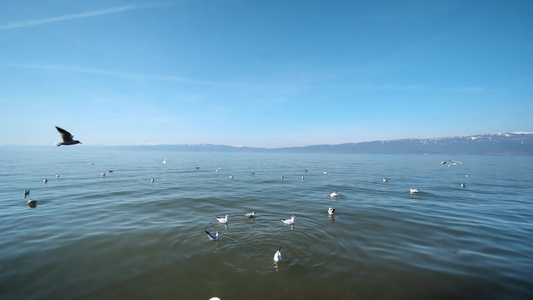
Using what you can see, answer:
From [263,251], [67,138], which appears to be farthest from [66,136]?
[263,251]

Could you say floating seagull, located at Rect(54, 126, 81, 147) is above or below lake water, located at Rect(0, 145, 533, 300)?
above

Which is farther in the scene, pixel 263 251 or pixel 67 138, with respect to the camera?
pixel 263 251

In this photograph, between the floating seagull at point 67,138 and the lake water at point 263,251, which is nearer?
the lake water at point 263,251

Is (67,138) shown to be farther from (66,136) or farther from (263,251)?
(263,251)

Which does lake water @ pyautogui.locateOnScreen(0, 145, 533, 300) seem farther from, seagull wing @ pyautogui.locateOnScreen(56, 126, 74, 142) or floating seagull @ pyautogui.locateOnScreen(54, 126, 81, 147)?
seagull wing @ pyautogui.locateOnScreen(56, 126, 74, 142)

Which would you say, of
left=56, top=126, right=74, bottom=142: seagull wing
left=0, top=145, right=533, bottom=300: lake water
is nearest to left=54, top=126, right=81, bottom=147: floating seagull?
left=56, top=126, right=74, bottom=142: seagull wing

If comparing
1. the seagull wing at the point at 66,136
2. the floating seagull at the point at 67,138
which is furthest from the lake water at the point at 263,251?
the seagull wing at the point at 66,136

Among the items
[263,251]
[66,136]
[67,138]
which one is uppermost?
[66,136]

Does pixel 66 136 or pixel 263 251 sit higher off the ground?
pixel 66 136

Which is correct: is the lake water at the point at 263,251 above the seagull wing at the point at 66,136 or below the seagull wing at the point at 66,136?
below

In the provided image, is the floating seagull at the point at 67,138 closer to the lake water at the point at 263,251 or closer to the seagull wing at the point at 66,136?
the seagull wing at the point at 66,136

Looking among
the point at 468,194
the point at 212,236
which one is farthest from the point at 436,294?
the point at 468,194

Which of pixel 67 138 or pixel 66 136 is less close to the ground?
pixel 66 136

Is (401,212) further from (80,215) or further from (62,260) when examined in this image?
(80,215)
